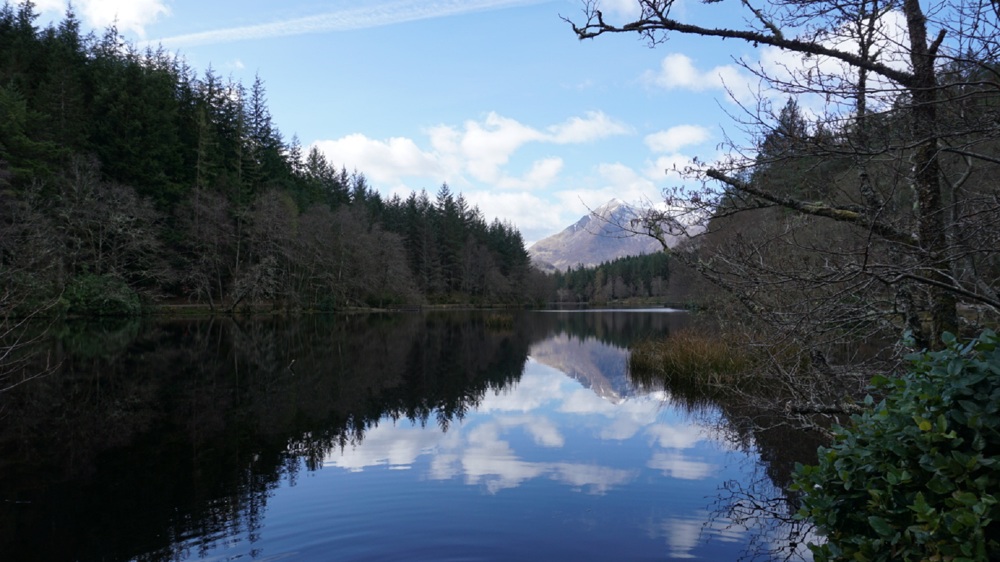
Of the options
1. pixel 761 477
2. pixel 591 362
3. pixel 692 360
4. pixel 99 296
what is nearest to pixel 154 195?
pixel 99 296

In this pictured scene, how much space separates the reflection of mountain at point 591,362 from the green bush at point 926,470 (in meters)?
12.1

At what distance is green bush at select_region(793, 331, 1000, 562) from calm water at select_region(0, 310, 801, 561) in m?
2.96

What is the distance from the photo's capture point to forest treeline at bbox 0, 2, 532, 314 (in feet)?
113

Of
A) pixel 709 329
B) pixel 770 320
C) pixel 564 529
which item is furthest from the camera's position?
pixel 709 329

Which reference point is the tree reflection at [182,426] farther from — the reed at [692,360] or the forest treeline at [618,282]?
the forest treeline at [618,282]

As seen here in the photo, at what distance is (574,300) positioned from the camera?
150625 millimetres

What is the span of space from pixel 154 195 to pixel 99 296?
13.1m

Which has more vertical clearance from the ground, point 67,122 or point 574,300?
point 67,122

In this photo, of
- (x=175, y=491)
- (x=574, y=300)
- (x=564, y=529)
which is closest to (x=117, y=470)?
(x=175, y=491)

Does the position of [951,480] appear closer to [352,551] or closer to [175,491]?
[352,551]

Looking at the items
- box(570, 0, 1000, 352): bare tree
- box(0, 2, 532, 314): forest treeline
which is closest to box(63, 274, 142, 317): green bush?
box(0, 2, 532, 314): forest treeline

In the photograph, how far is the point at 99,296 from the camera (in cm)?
3497

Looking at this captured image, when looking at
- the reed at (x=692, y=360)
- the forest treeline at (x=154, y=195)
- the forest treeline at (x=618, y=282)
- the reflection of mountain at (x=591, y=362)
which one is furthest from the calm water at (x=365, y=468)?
the forest treeline at (x=618, y=282)

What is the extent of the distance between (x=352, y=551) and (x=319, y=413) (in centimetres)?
716
